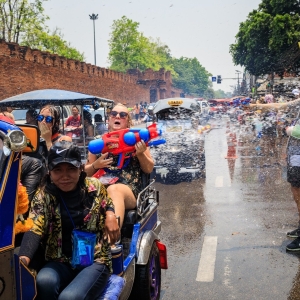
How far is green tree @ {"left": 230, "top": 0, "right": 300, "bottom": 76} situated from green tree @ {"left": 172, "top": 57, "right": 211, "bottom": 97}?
103 m

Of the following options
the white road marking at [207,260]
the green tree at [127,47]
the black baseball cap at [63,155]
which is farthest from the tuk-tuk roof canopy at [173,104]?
the green tree at [127,47]

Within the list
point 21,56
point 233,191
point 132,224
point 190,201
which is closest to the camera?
point 132,224

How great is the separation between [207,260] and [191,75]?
14854cm

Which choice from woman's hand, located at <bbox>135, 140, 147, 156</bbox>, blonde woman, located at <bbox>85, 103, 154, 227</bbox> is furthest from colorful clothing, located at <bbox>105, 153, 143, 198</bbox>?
woman's hand, located at <bbox>135, 140, 147, 156</bbox>

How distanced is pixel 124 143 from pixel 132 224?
730 millimetres

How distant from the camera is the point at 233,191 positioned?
8844 mm

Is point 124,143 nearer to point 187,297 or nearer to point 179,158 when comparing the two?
point 187,297

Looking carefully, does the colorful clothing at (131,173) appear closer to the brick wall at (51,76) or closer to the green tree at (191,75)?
the brick wall at (51,76)

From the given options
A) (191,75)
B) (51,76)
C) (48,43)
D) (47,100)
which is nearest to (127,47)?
(48,43)

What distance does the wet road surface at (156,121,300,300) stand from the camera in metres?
4.39

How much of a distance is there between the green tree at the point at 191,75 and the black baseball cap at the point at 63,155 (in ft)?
438

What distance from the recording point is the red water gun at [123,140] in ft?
13.1

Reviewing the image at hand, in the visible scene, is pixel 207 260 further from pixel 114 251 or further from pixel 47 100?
pixel 47 100

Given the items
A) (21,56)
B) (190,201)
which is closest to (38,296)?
(190,201)
